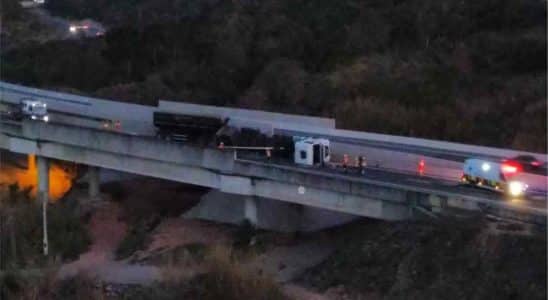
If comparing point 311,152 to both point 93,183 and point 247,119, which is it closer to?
point 247,119

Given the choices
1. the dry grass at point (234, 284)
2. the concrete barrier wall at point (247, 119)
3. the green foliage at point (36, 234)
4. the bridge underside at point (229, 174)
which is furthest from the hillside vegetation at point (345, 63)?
the green foliage at point (36, 234)

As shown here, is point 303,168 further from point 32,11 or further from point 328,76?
point 32,11

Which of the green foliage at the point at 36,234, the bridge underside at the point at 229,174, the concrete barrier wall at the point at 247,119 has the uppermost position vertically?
the concrete barrier wall at the point at 247,119

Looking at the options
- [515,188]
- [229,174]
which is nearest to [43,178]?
[229,174]

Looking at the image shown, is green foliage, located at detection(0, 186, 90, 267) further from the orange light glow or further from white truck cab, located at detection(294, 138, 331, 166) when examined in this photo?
white truck cab, located at detection(294, 138, 331, 166)

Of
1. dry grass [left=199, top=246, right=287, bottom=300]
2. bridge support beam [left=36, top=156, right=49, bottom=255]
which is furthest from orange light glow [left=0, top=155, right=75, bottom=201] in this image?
dry grass [left=199, top=246, right=287, bottom=300]

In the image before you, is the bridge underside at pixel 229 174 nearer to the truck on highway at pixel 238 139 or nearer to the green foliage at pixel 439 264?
the green foliage at pixel 439 264

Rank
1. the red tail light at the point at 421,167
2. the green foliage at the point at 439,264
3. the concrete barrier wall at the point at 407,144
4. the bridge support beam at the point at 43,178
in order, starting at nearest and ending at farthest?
the green foliage at the point at 439,264 → the red tail light at the point at 421,167 → the concrete barrier wall at the point at 407,144 → the bridge support beam at the point at 43,178
